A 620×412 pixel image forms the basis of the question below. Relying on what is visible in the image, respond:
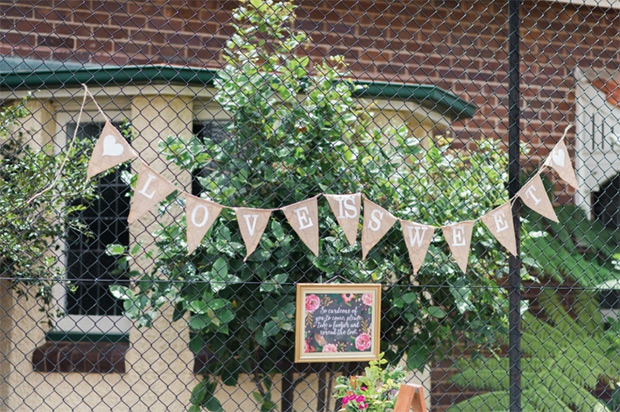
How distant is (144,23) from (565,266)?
3.36 metres

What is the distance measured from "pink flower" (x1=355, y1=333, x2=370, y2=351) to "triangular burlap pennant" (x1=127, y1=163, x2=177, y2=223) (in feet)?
3.39

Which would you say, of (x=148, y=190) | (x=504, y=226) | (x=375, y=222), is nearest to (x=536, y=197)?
(x=504, y=226)

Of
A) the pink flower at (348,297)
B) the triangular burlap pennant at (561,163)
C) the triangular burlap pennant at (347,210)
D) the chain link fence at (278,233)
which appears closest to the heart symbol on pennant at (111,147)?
the chain link fence at (278,233)

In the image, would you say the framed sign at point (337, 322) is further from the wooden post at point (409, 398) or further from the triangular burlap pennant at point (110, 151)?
the triangular burlap pennant at point (110, 151)

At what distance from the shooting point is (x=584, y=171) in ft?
22.4

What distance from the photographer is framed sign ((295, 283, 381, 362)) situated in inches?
127

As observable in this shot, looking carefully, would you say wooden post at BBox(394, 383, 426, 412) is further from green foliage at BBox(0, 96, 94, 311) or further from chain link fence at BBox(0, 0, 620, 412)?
green foliage at BBox(0, 96, 94, 311)

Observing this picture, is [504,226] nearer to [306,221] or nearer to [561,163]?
[561,163]

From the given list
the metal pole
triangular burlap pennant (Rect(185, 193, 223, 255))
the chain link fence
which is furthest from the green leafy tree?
triangular burlap pennant (Rect(185, 193, 223, 255))

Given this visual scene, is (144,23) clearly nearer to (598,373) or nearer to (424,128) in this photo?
A: (424,128)

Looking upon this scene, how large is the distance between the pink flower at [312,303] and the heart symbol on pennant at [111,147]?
3.09ft

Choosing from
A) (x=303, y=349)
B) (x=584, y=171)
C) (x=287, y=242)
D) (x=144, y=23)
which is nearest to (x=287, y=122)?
(x=287, y=242)

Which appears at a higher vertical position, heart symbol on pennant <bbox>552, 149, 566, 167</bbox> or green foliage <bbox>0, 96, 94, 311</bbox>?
heart symbol on pennant <bbox>552, 149, 566, 167</bbox>

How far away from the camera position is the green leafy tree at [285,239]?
152 inches
